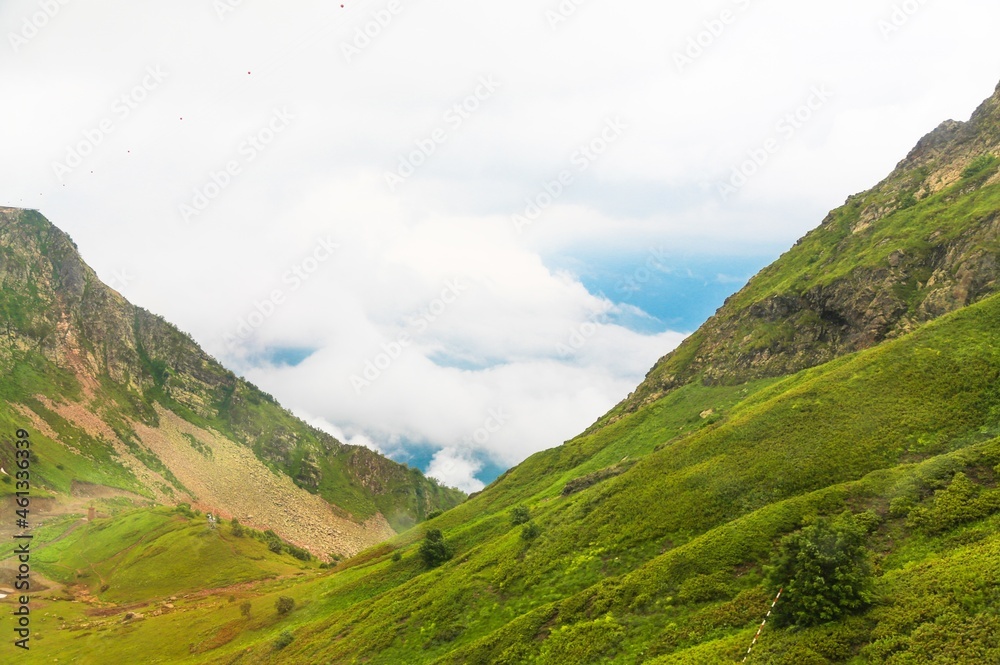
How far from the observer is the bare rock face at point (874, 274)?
90.4 m

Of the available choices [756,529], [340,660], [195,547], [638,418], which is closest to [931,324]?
[756,529]

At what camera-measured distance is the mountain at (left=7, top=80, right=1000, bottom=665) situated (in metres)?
29.5

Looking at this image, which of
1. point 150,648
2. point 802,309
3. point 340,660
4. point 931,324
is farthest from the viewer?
point 802,309

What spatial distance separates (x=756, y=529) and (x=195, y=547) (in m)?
145

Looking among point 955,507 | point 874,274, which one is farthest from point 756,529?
point 874,274

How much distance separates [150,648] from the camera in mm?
82875

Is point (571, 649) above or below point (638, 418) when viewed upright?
below

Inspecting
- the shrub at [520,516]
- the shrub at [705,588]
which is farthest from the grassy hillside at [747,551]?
the shrub at [520,516]

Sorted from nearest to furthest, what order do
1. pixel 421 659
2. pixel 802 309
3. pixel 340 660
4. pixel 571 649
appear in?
pixel 571 649 → pixel 421 659 → pixel 340 660 → pixel 802 309

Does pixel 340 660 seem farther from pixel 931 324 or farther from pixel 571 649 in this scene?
pixel 931 324

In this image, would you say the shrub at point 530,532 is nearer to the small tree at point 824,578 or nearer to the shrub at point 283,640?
the shrub at point 283,640

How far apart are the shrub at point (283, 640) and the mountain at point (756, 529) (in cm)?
16

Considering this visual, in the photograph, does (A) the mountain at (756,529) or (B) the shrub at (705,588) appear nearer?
(A) the mountain at (756,529)

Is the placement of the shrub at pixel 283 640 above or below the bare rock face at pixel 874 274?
below
